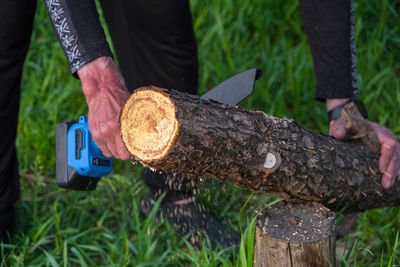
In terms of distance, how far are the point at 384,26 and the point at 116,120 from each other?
2284mm

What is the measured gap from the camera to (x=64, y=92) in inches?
124

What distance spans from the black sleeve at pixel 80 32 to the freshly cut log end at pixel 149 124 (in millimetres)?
356

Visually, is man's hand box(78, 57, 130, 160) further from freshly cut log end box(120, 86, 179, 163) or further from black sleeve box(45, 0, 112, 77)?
freshly cut log end box(120, 86, 179, 163)

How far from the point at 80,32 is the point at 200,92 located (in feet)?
5.05

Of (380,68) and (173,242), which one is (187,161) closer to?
→ (173,242)

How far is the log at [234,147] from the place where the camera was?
133 centimetres

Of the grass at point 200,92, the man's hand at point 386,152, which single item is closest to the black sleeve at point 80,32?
the grass at point 200,92

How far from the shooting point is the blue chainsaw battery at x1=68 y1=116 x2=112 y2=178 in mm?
1753

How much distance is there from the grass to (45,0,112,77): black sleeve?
585 mm

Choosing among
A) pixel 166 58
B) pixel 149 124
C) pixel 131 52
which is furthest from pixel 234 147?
pixel 131 52

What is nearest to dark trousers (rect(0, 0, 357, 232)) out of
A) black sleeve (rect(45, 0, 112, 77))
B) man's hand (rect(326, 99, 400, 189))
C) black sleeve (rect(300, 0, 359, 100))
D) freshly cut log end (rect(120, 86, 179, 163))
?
black sleeve (rect(300, 0, 359, 100))

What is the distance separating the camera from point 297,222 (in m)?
1.51

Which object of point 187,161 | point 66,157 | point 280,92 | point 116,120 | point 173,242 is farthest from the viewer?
point 280,92

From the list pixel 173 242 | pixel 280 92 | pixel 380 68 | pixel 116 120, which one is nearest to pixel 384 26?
pixel 380 68
